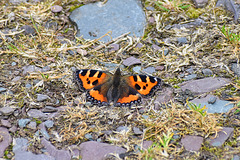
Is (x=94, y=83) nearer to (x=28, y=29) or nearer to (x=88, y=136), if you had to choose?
(x=88, y=136)

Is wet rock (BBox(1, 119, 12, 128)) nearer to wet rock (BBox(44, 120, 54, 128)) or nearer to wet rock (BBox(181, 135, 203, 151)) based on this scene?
wet rock (BBox(44, 120, 54, 128))

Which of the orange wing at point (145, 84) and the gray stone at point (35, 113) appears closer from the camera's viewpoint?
the gray stone at point (35, 113)

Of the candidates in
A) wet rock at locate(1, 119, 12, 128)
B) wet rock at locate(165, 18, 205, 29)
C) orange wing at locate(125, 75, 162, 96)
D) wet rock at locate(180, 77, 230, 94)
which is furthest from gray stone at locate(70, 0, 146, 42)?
wet rock at locate(1, 119, 12, 128)

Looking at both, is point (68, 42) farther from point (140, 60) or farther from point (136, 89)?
point (136, 89)

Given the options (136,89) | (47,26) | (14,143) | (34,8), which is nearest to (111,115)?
(136,89)

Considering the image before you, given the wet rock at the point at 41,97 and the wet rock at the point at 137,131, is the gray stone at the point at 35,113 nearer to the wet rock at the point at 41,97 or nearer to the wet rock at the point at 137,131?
the wet rock at the point at 41,97

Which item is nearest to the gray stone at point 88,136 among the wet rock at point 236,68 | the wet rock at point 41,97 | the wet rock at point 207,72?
the wet rock at point 41,97

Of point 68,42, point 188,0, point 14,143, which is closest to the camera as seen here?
point 14,143
